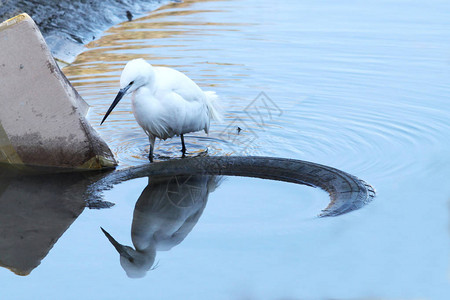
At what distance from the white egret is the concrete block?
28 cm

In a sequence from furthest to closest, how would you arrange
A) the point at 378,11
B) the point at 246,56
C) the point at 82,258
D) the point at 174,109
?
the point at 378,11, the point at 246,56, the point at 174,109, the point at 82,258

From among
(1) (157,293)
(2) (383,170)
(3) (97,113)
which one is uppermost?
(2) (383,170)

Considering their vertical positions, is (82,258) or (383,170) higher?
(383,170)

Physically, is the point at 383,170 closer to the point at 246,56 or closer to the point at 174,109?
the point at 174,109

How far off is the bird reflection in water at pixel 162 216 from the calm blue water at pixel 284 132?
72 mm

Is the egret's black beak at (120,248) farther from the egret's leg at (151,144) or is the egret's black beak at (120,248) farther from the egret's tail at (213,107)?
the egret's tail at (213,107)

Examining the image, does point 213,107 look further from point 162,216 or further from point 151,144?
point 162,216

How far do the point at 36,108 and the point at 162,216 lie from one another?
1.47m

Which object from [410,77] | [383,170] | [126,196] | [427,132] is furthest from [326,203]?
[410,77]

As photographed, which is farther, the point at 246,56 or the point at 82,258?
the point at 246,56

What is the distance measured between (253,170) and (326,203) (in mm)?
832

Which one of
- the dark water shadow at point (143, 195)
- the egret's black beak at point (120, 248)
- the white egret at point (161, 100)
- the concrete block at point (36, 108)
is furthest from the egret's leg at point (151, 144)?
the egret's black beak at point (120, 248)

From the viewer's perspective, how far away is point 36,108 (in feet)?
18.5

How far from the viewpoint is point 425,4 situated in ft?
38.8
